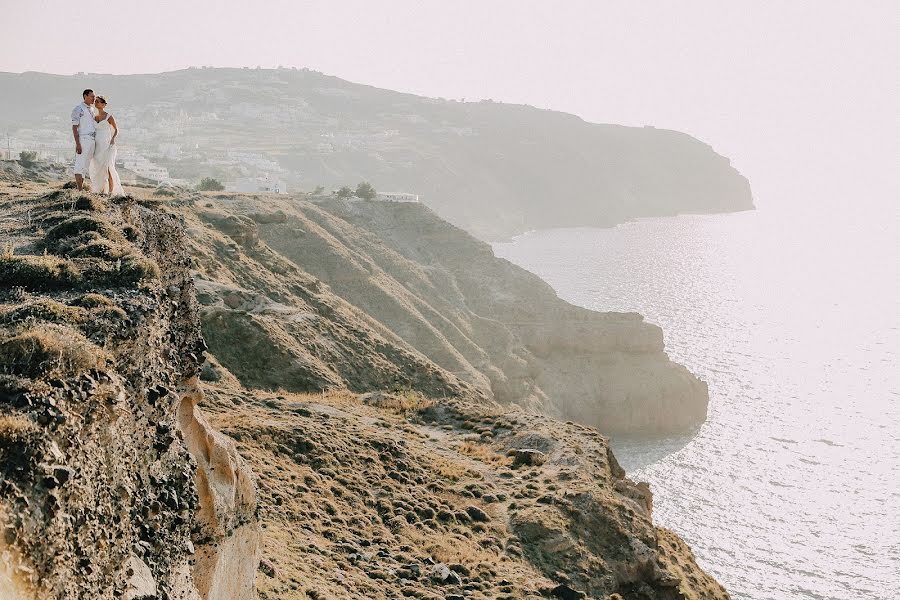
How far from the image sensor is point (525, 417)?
29.0 metres

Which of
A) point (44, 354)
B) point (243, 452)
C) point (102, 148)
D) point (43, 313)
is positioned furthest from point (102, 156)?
point (44, 354)

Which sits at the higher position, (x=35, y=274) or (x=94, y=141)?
(x=94, y=141)

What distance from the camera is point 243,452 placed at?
58.0 ft

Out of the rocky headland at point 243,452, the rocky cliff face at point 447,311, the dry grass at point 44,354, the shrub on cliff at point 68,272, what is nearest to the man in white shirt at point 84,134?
the rocky headland at point 243,452

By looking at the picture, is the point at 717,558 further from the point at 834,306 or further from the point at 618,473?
the point at 834,306

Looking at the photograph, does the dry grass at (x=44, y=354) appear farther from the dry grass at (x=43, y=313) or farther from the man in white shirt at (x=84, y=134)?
the man in white shirt at (x=84, y=134)

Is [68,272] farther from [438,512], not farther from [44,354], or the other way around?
[438,512]

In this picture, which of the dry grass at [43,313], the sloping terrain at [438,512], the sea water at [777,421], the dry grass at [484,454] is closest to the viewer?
the dry grass at [43,313]

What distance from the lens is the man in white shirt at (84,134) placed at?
1305 centimetres

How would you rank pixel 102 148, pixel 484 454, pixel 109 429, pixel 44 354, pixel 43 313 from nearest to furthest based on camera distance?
pixel 44 354
pixel 109 429
pixel 43 313
pixel 102 148
pixel 484 454

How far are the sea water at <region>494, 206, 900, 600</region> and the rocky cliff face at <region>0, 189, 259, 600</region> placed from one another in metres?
38.6

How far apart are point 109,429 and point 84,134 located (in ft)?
28.9

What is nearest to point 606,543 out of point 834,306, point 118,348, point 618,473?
point 618,473

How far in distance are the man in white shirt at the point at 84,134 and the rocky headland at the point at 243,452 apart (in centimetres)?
90
